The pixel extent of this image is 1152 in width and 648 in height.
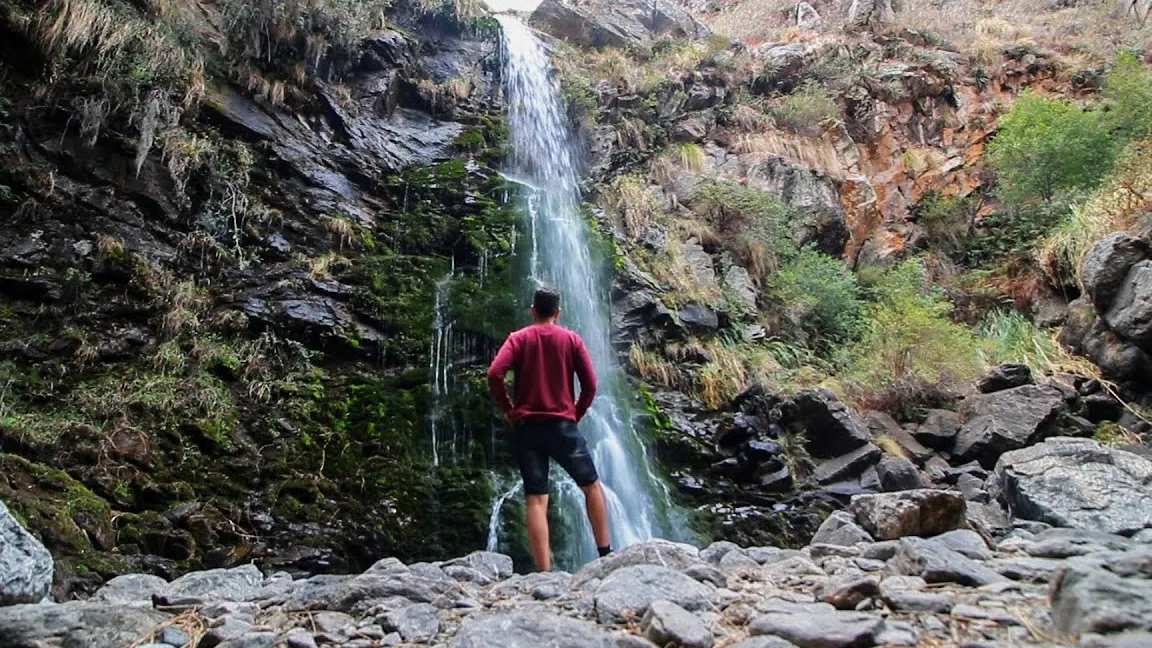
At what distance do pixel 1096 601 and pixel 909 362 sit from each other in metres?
7.04

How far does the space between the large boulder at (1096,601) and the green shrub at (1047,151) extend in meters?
10.7

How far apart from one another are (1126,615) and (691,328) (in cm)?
726

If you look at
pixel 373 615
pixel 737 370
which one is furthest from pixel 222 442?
pixel 737 370

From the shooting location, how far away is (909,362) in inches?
320

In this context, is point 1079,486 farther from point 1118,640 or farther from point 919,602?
point 1118,640

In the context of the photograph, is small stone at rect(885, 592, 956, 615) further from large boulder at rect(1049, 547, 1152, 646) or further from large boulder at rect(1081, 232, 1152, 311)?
large boulder at rect(1081, 232, 1152, 311)

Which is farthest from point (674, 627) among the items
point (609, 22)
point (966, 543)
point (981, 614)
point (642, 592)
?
point (609, 22)

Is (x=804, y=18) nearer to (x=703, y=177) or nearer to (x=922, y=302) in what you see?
(x=703, y=177)

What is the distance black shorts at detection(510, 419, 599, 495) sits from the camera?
3.89 m

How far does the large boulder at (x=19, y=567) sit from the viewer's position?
243cm

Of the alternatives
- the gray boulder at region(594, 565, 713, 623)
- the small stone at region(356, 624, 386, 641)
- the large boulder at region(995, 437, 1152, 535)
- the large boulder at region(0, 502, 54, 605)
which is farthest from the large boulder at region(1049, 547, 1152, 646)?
the large boulder at region(0, 502, 54, 605)

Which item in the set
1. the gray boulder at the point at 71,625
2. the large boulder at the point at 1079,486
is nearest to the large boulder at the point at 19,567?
the gray boulder at the point at 71,625

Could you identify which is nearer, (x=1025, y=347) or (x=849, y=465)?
(x=849, y=465)

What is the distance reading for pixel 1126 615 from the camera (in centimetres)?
156
